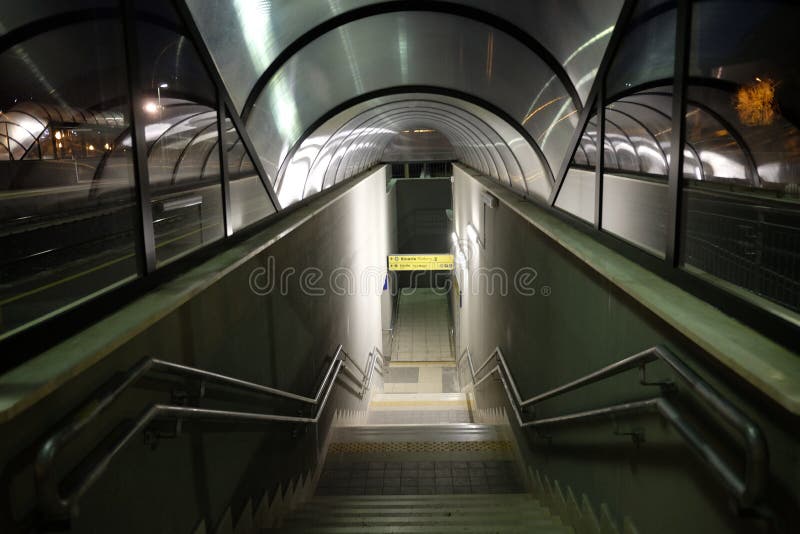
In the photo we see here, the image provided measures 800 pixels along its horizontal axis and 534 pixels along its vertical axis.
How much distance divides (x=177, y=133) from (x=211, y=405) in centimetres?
223

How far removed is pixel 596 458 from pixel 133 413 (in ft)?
8.04

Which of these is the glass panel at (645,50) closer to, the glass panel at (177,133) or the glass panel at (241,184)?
the glass panel at (177,133)

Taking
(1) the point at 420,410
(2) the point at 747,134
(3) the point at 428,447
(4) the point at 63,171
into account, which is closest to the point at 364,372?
(1) the point at 420,410

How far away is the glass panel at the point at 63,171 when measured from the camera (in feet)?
9.53

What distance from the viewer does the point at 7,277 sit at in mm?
6238

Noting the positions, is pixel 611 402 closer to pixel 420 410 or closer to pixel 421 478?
pixel 421 478

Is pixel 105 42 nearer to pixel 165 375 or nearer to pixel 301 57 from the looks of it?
pixel 165 375

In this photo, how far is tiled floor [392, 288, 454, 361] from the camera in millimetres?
19047

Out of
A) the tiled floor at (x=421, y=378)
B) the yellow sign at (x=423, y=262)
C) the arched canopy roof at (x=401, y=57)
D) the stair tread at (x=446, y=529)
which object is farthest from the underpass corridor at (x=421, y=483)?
the yellow sign at (x=423, y=262)

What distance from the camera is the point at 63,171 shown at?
9.78 m

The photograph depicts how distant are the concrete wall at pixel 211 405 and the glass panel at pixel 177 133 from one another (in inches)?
17.5

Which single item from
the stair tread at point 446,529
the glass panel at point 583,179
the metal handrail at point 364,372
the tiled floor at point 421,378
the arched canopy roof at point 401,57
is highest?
the arched canopy roof at point 401,57

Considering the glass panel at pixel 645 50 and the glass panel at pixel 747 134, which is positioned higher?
the glass panel at pixel 645 50

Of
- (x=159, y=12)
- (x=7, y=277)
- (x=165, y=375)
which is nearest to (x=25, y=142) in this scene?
(x=7, y=277)
